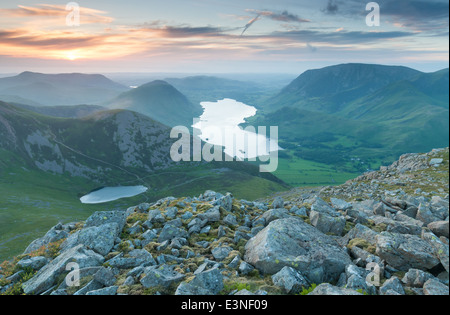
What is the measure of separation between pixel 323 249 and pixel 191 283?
721 cm

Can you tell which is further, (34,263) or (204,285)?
(34,263)

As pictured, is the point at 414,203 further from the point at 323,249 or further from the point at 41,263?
the point at 41,263

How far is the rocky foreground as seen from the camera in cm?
1150

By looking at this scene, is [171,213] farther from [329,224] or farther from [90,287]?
[329,224]

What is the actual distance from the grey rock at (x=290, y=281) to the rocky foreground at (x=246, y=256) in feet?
0.14

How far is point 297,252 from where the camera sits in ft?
44.8

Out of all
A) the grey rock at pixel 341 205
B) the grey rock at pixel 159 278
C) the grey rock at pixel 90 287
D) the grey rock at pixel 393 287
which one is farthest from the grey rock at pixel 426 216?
the grey rock at pixel 90 287

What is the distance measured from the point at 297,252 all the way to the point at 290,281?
7.76ft

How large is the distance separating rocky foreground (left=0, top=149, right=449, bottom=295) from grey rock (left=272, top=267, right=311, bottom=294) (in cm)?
4

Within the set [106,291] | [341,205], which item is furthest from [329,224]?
[106,291]

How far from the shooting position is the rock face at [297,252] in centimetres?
1276

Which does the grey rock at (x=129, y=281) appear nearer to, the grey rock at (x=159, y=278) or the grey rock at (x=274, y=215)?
the grey rock at (x=159, y=278)
